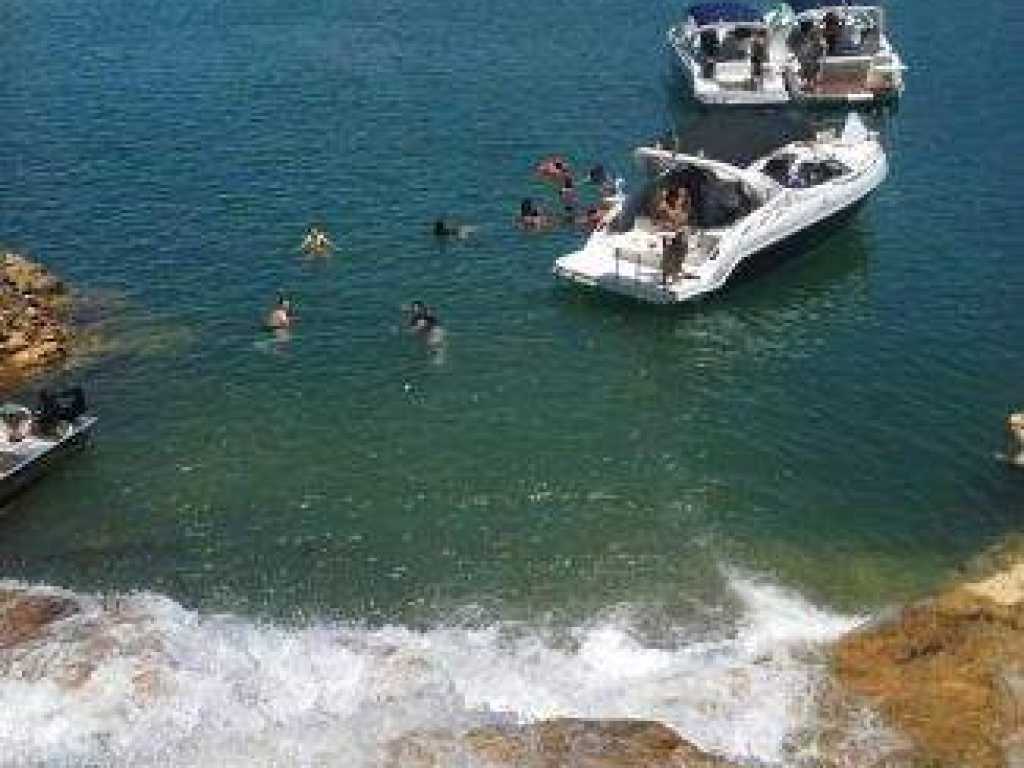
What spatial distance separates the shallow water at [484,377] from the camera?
3788 cm

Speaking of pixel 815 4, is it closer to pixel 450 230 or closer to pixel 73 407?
pixel 450 230

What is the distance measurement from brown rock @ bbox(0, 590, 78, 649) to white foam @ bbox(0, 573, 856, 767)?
0.34 m

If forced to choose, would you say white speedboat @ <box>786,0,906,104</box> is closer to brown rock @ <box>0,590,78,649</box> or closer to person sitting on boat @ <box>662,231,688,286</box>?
→ person sitting on boat @ <box>662,231,688,286</box>

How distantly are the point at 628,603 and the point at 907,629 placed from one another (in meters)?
6.28

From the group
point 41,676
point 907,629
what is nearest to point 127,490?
point 41,676

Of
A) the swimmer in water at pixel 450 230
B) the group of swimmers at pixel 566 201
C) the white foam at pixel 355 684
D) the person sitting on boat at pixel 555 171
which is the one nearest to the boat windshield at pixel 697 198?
the group of swimmers at pixel 566 201

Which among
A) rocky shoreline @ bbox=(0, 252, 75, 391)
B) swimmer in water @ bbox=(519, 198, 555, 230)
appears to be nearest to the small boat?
rocky shoreline @ bbox=(0, 252, 75, 391)

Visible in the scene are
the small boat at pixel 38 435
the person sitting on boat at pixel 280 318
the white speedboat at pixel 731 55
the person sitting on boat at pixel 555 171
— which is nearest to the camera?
the small boat at pixel 38 435

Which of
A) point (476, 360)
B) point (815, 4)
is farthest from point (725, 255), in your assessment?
point (815, 4)

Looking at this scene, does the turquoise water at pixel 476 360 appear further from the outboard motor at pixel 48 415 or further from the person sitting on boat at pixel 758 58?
the person sitting on boat at pixel 758 58

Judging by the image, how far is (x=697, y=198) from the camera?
52.7 metres

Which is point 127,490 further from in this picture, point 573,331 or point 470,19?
point 470,19

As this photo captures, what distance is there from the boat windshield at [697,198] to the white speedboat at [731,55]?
1345 centimetres

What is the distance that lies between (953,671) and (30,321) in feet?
98.3
